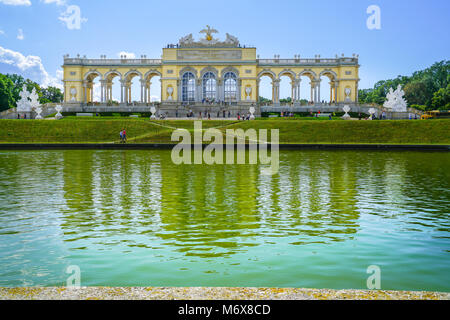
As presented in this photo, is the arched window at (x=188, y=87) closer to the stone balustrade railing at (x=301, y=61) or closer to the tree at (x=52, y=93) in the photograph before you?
the stone balustrade railing at (x=301, y=61)

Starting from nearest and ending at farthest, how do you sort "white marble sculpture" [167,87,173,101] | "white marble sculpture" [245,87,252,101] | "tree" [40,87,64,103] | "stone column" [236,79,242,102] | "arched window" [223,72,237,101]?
"white marble sculpture" [245,87,252,101], "stone column" [236,79,242,102], "white marble sculpture" [167,87,173,101], "arched window" [223,72,237,101], "tree" [40,87,64,103]

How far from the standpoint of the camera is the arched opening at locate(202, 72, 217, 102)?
2918 inches

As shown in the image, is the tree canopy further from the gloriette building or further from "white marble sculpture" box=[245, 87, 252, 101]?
"white marble sculpture" box=[245, 87, 252, 101]

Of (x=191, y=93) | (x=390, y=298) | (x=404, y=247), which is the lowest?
(x=404, y=247)

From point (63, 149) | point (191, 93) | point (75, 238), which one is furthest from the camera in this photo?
point (191, 93)

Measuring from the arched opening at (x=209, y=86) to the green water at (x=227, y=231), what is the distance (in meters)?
59.0

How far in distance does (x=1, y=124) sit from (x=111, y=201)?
37.5m

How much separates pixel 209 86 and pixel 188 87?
3368 mm

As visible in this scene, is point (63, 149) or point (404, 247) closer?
point (404, 247)

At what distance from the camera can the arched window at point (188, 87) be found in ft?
243

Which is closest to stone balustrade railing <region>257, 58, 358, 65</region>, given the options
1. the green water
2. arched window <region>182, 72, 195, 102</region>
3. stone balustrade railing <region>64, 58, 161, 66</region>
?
arched window <region>182, 72, 195, 102</region>

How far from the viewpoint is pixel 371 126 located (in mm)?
43188
